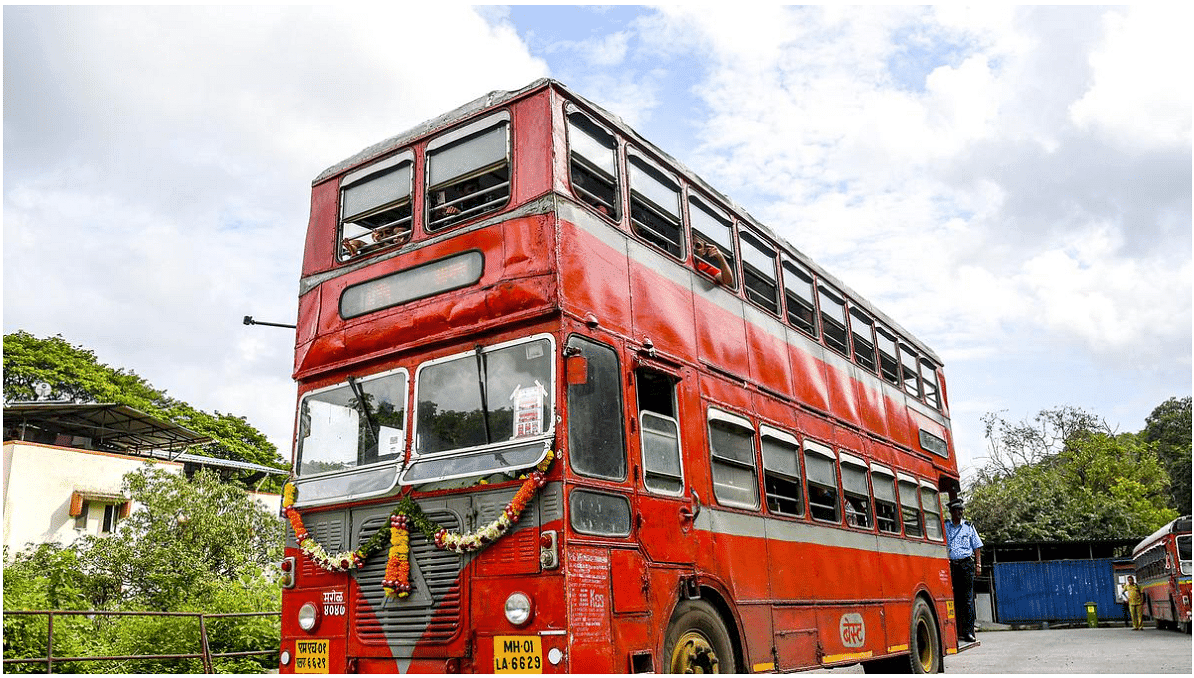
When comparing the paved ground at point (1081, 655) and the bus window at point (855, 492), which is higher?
the bus window at point (855, 492)

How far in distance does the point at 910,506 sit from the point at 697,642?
676 centimetres

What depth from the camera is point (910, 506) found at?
42.4ft

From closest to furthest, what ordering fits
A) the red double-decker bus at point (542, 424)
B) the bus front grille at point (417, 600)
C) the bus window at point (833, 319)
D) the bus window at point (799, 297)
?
the red double-decker bus at point (542, 424), the bus front grille at point (417, 600), the bus window at point (799, 297), the bus window at point (833, 319)

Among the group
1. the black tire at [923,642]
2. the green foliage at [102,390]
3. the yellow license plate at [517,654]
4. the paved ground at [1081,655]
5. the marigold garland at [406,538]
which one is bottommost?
the paved ground at [1081,655]

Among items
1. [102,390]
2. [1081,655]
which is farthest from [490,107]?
[102,390]

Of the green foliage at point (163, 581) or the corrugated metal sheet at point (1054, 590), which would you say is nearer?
the green foliage at point (163, 581)

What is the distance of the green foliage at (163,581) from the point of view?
1409 centimetres

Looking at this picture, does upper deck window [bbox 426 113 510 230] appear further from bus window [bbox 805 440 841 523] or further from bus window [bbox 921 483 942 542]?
bus window [bbox 921 483 942 542]

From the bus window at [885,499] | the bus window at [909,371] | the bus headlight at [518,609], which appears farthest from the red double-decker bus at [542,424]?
the bus window at [909,371]

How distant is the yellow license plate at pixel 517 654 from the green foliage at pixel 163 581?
9886 millimetres

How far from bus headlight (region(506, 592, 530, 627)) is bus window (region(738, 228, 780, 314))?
476cm

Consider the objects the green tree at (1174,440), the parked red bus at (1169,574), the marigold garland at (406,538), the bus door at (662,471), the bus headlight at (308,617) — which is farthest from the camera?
the green tree at (1174,440)

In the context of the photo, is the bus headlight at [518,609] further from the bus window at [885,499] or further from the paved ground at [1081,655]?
the paved ground at [1081,655]

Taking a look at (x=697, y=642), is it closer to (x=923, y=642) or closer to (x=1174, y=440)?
(x=923, y=642)
